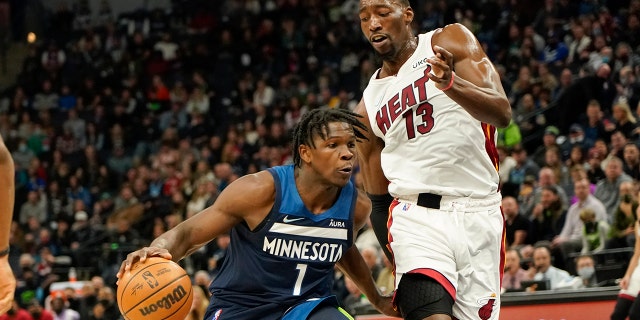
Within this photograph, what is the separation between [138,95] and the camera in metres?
20.0

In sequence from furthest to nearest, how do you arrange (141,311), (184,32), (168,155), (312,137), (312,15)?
(184,32) < (312,15) < (168,155) < (312,137) < (141,311)

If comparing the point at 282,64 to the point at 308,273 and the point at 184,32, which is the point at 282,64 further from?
the point at 308,273

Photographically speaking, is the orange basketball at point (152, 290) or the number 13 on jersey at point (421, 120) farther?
the number 13 on jersey at point (421, 120)

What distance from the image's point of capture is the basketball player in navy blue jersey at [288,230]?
4832mm

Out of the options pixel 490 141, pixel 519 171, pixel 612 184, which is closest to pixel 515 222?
pixel 612 184

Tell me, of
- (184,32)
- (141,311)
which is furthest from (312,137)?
(184,32)

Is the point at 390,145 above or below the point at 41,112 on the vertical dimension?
above

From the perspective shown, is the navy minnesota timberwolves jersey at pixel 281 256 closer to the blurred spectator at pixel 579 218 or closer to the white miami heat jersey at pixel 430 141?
the white miami heat jersey at pixel 430 141

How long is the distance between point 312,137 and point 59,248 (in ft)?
39.4

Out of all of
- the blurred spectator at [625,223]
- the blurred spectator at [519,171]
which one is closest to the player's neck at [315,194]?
the blurred spectator at [625,223]

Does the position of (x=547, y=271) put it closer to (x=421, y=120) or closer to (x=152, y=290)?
(x=421, y=120)

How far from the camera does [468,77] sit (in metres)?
4.72

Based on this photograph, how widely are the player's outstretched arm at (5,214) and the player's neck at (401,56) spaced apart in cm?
205

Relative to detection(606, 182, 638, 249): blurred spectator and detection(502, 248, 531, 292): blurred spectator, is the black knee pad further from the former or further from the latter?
detection(606, 182, 638, 249): blurred spectator
